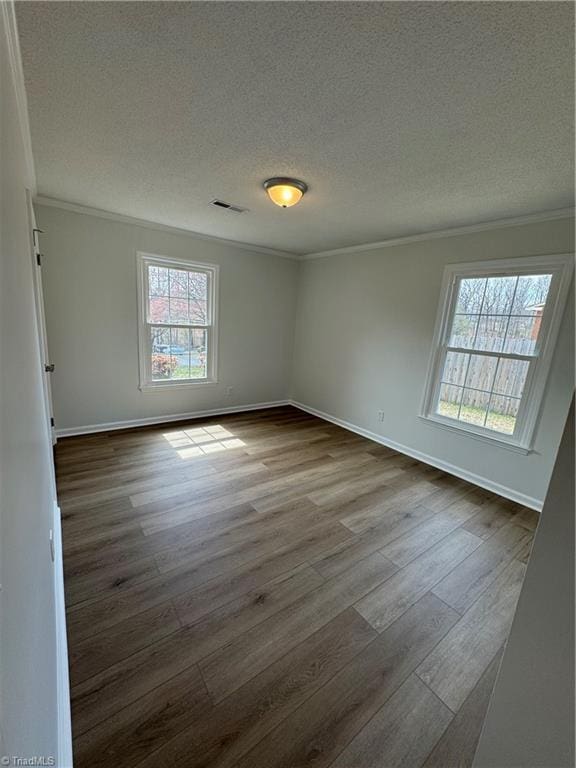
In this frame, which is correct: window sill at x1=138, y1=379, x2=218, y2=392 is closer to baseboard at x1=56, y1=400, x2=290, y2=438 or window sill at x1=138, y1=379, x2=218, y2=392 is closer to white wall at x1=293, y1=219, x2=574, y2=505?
baseboard at x1=56, y1=400, x2=290, y2=438

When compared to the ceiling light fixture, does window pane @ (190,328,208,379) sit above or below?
below

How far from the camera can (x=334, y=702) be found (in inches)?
50.4

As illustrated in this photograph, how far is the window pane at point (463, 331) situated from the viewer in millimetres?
3150

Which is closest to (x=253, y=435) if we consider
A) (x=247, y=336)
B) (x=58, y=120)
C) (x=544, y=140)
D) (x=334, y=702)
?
(x=247, y=336)

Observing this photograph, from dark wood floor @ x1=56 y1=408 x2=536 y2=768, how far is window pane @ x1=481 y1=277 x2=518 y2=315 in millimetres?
1730

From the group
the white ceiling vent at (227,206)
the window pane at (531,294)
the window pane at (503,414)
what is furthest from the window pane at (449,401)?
the white ceiling vent at (227,206)

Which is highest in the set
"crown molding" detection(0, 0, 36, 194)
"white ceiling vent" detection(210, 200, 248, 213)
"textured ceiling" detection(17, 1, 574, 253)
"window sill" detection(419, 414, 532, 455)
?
"white ceiling vent" detection(210, 200, 248, 213)

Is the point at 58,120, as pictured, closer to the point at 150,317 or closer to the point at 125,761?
the point at 150,317

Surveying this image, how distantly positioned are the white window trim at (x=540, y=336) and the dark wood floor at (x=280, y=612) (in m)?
0.59

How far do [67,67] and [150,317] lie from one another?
2709mm

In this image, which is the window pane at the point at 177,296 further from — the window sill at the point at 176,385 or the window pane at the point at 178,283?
the window sill at the point at 176,385

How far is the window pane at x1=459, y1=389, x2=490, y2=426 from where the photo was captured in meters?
3.10

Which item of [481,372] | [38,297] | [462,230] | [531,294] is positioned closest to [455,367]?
[481,372]

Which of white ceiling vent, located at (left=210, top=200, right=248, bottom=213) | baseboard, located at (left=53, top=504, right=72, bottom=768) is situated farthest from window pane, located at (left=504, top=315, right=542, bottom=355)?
baseboard, located at (left=53, top=504, right=72, bottom=768)
